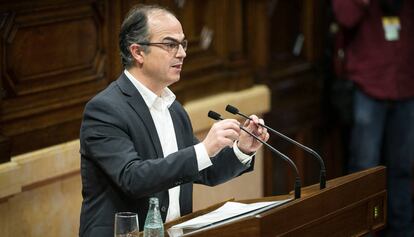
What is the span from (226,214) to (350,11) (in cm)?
295

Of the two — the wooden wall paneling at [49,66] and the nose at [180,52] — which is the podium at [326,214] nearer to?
the nose at [180,52]

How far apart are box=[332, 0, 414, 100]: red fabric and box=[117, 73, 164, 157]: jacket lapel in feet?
8.87

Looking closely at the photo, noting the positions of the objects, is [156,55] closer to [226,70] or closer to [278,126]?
[226,70]

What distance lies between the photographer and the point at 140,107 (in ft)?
11.4

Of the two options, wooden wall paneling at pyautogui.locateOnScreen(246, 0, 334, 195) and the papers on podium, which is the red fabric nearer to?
wooden wall paneling at pyautogui.locateOnScreen(246, 0, 334, 195)

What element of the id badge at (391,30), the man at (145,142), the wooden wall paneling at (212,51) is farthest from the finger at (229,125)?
the id badge at (391,30)

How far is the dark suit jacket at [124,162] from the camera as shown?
3.21 m

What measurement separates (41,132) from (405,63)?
8.60 feet

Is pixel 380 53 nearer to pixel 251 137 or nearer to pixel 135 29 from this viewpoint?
pixel 251 137

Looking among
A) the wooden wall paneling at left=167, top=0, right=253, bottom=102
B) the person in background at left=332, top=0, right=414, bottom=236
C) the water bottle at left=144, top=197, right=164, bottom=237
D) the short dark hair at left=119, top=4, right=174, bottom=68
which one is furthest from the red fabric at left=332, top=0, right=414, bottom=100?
the water bottle at left=144, top=197, right=164, bottom=237

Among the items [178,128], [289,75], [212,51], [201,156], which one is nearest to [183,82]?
[212,51]

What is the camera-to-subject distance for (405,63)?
5.98 meters

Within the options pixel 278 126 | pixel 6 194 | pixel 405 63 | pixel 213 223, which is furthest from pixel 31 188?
pixel 405 63

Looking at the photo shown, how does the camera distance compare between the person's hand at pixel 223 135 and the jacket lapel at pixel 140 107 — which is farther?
the jacket lapel at pixel 140 107
